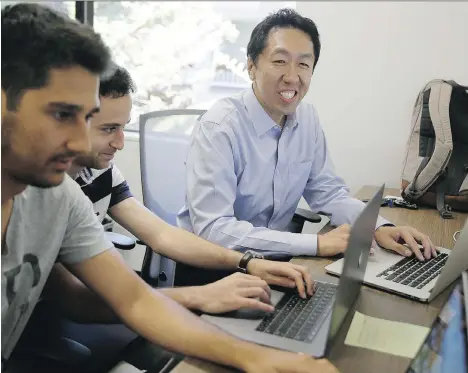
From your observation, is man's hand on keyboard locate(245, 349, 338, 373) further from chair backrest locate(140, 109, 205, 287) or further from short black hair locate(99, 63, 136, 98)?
chair backrest locate(140, 109, 205, 287)

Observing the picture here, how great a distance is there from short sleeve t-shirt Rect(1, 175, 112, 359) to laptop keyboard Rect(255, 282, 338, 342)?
1.20ft

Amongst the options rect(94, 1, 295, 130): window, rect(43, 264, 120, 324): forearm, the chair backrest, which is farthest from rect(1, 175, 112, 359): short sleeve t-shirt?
rect(94, 1, 295, 130): window

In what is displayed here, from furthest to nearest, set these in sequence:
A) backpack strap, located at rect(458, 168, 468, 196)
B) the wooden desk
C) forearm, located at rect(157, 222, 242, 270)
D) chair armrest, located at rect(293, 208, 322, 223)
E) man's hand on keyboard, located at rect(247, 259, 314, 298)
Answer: backpack strap, located at rect(458, 168, 468, 196), chair armrest, located at rect(293, 208, 322, 223), forearm, located at rect(157, 222, 242, 270), man's hand on keyboard, located at rect(247, 259, 314, 298), the wooden desk

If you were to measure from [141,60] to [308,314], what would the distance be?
2.31 m

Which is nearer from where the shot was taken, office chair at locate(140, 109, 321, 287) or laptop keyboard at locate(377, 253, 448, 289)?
laptop keyboard at locate(377, 253, 448, 289)

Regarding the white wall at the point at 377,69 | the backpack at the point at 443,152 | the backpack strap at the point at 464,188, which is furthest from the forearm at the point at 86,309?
the white wall at the point at 377,69

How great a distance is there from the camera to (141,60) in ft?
9.71

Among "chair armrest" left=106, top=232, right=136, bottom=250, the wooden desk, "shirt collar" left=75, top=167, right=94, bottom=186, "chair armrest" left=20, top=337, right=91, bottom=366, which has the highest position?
"shirt collar" left=75, top=167, right=94, bottom=186

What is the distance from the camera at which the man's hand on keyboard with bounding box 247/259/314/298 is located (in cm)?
107

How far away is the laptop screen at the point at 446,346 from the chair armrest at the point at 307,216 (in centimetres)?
78

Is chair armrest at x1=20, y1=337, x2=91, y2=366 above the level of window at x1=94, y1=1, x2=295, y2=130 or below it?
Answer: below

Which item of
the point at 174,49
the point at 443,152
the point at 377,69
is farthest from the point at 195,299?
the point at 174,49

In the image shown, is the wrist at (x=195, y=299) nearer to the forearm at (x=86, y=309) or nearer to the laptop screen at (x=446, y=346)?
the forearm at (x=86, y=309)

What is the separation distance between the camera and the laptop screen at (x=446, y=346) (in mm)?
880
